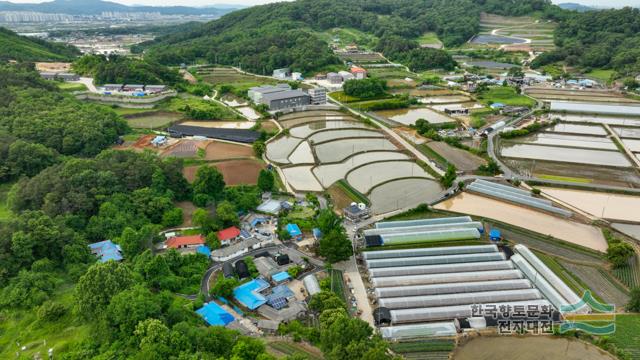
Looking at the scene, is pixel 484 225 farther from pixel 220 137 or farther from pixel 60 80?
pixel 60 80

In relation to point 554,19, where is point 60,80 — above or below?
below

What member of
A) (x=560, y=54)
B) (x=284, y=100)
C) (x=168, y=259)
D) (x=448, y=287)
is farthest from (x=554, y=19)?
(x=168, y=259)

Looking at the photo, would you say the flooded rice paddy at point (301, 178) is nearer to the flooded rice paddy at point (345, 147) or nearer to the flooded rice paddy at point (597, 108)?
the flooded rice paddy at point (345, 147)

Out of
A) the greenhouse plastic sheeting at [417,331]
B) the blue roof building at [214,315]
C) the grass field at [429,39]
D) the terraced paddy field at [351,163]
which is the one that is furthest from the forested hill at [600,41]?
the blue roof building at [214,315]

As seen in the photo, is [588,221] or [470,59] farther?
[470,59]

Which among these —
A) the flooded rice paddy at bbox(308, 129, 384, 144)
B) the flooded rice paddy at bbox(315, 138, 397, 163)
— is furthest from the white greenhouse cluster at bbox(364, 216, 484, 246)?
the flooded rice paddy at bbox(308, 129, 384, 144)

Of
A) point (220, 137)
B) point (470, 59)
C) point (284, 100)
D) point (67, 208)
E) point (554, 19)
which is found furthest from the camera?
point (554, 19)
